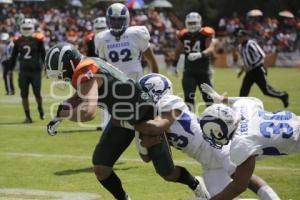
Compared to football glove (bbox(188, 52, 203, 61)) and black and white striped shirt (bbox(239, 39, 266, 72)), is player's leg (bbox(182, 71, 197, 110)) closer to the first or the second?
football glove (bbox(188, 52, 203, 61))

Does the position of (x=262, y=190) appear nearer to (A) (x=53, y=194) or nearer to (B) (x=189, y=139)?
(B) (x=189, y=139)

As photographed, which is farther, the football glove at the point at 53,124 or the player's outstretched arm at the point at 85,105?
the football glove at the point at 53,124

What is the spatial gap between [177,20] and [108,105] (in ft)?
123

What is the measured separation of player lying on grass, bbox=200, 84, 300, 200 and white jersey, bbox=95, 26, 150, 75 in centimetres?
309

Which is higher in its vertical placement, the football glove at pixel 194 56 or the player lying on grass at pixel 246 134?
the player lying on grass at pixel 246 134

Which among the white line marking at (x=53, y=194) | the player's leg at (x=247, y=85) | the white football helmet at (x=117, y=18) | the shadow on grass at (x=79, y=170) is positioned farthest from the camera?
the player's leg at (x=247, y=85)

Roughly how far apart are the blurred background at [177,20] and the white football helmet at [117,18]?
61.0ft

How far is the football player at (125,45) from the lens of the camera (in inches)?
316

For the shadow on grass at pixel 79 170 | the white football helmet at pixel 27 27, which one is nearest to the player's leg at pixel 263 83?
the white football helmet at pixel 27 27

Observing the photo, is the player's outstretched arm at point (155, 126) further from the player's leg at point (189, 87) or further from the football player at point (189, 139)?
the player's leg at point (189, 87)

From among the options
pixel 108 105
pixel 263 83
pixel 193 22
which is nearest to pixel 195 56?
pixel 193 22

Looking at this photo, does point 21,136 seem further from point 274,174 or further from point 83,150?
point 274,174

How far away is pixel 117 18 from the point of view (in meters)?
7.87

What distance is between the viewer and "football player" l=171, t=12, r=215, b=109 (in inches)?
422
